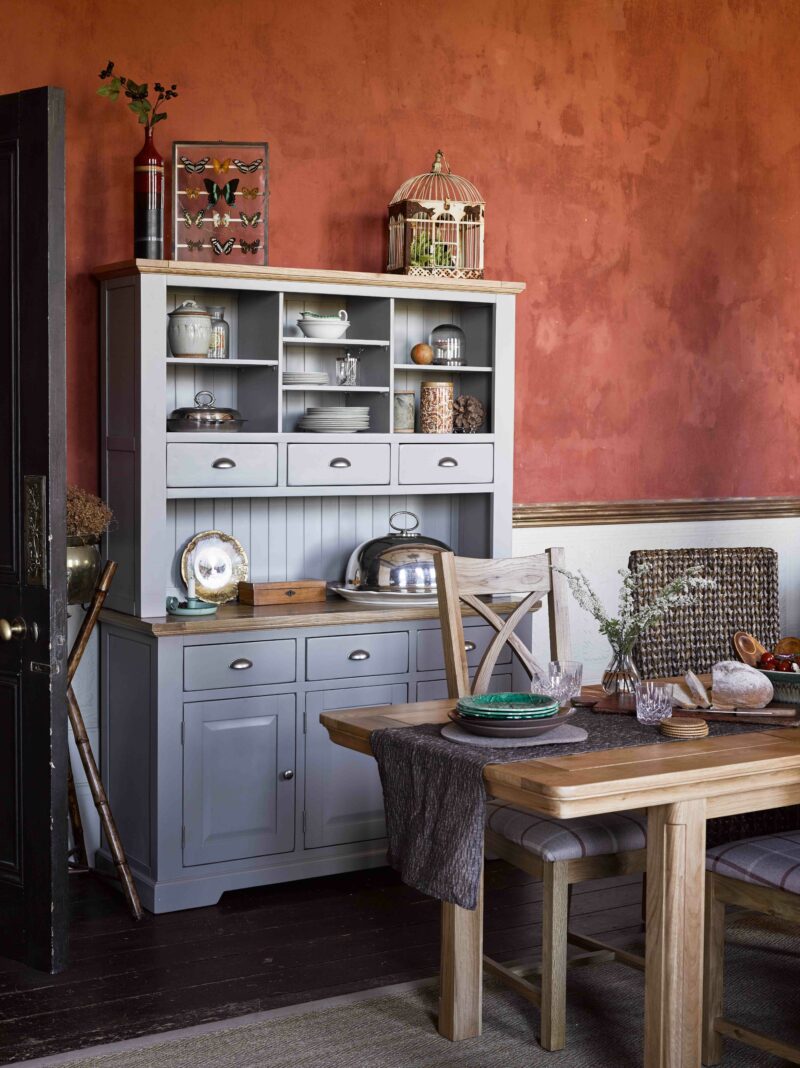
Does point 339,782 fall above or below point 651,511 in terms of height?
below

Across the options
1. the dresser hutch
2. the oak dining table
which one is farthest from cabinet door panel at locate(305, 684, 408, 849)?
the oak dining table

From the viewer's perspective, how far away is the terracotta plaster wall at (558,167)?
4.15 metres

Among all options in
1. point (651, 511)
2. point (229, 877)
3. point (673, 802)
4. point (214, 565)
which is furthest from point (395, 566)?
point (673, 802)

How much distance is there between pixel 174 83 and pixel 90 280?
704mm

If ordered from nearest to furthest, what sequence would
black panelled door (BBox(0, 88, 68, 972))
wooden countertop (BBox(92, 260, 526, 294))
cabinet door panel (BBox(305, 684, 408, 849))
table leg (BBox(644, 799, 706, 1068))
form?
table leg (BBox(644, 799, 706, 1068)), black panelled door (BBox(0, 88, 68, 972)), wooden countertop (BBox(92, 260, 526, 294)), cabinet door panel (BBox(305, 684, 408, 849))

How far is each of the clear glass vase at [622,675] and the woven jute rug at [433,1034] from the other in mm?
808

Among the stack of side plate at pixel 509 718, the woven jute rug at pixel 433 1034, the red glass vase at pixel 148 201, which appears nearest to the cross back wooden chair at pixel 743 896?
the woven jute rug at pixel 433 1034

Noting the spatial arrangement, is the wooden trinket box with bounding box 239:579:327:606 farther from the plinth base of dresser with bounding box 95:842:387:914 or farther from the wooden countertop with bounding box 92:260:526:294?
the wooden countertop with bounding box 92:260:526:294

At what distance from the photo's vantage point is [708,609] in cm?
371

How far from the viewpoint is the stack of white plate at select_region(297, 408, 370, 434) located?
4207mm

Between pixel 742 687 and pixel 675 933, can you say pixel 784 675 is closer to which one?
pixel 742 687

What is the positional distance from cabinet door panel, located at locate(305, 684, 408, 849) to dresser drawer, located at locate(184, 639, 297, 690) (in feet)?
0.46

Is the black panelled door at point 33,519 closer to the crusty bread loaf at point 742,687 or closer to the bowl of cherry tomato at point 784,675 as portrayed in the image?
the crusty bread loaf at point 742,687

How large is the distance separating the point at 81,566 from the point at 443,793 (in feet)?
5.31
